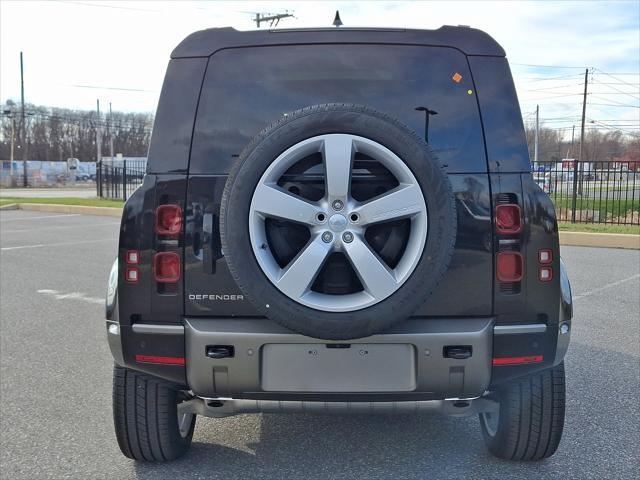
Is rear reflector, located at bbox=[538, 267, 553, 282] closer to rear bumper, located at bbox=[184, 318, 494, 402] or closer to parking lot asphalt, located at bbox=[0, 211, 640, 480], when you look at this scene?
rear bumper, located at bbox=[184, 318, 494, 402]

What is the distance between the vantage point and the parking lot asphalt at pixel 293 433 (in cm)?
299

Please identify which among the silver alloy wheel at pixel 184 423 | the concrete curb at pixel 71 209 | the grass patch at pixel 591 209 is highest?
the grass patch at pixel 591 209

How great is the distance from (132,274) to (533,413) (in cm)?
192

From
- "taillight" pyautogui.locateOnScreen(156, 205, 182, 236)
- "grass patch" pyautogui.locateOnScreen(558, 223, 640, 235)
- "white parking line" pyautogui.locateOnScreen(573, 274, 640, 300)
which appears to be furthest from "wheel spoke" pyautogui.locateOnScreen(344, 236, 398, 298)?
"grass patch" pyautogui.locateOnScreen(558, 223, 640, 235)

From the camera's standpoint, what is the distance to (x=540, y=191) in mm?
2541

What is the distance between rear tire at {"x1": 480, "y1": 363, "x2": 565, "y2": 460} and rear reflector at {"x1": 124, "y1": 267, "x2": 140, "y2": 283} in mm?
1699

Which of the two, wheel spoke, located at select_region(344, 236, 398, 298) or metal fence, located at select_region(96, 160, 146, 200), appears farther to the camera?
metal fence, located at select_region(96, 160, 146, 200)

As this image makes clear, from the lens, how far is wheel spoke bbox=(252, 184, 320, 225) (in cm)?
228

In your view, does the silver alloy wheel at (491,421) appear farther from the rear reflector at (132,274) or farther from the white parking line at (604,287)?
the white parking line at (604,287)

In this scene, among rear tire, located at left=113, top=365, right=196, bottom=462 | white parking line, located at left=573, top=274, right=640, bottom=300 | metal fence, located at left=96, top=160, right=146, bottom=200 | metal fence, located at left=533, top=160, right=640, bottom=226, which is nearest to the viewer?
rear tire, located at left=113, top=365, right=196, bottom=462

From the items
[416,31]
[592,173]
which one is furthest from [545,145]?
[416,31]

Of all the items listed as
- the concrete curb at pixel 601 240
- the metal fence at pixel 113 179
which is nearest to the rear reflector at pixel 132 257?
the concrete curb at pixel 601 240

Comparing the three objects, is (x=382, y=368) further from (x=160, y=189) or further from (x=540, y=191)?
(x=160, y=189)

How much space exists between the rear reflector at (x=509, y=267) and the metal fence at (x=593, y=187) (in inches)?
476
